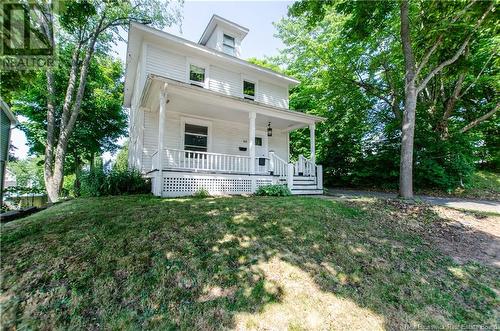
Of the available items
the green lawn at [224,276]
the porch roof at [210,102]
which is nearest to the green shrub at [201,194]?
the green lawn at [224,276]

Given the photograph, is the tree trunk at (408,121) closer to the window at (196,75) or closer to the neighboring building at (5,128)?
the window at (196,75)

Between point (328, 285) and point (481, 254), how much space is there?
9.89 ft

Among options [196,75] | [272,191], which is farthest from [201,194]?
[196,75]

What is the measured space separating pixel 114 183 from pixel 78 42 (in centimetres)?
906

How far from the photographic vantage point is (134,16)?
1148cm

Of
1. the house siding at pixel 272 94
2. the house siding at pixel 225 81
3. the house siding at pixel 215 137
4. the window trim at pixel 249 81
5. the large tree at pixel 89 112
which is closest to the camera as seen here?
the house siding at pixel 215 137

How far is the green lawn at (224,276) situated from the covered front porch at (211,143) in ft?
10.4

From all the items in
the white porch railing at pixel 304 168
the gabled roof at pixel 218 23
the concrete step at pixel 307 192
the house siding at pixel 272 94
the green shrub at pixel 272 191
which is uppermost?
the gabled roof at pixel 218 23

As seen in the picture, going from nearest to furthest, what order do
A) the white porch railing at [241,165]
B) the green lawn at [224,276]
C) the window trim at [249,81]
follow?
the green lawn at [224,276] < the white porch railing at [241,165] < the window trim at [249,81]

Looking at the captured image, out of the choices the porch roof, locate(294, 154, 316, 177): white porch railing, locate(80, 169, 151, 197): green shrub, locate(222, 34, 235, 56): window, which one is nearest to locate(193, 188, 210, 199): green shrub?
locate(80, 169, 151, 197): green shrub

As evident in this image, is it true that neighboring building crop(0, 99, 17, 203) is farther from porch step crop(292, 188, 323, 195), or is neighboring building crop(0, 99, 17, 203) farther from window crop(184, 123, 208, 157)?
porch step crop(292, 188, 323, 195)

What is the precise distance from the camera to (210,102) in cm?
749

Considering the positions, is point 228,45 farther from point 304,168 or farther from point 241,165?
point 304,168

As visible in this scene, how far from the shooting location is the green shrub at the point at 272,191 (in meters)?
7.52
